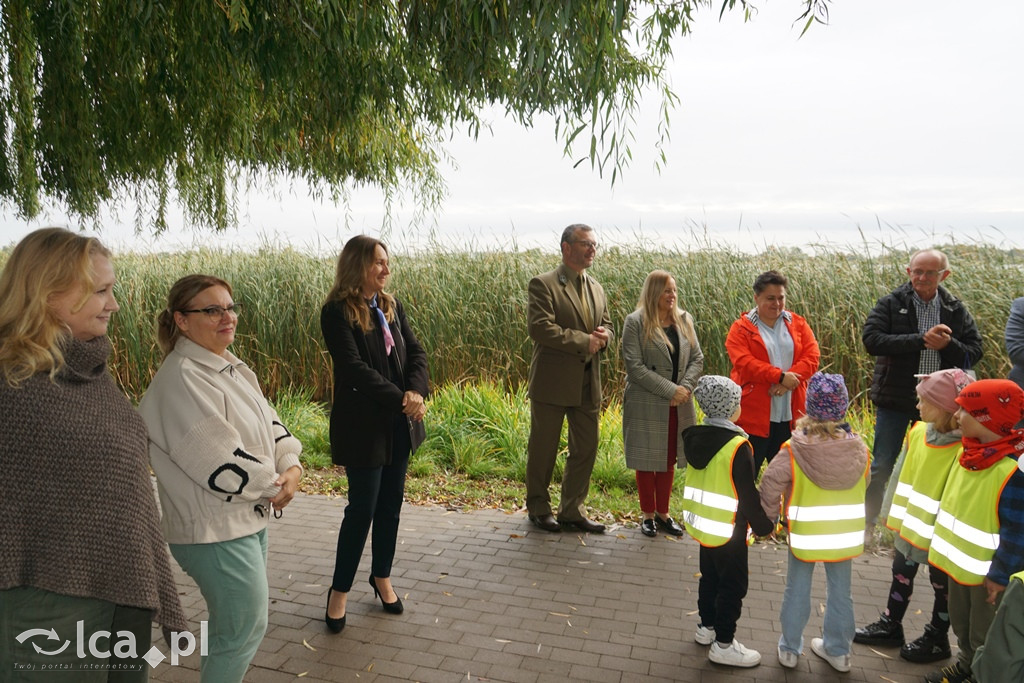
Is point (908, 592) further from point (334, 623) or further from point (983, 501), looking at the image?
point (334, 623)

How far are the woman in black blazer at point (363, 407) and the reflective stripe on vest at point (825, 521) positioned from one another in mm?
1911

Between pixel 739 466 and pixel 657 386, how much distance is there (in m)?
1.73

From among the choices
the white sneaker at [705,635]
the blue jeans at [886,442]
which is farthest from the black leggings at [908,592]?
the blue jeans at [886,442]

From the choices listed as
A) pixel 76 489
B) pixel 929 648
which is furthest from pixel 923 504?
pixel 76 489

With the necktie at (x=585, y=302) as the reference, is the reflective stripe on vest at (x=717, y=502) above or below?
below

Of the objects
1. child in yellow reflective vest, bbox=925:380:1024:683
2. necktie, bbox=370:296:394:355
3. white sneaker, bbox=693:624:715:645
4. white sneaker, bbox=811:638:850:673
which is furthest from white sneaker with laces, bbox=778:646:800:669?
necktie, bbox=370:296:394:355

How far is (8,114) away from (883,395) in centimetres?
685

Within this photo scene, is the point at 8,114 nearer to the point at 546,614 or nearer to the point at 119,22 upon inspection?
the point at 119,22

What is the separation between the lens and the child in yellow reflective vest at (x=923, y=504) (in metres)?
3.56

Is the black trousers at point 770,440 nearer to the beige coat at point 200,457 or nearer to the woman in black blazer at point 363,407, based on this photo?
the woman in black blazer at point 363,407

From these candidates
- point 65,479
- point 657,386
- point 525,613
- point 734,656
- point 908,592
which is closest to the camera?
point 65,479

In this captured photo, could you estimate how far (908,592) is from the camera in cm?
392

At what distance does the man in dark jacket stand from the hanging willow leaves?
6.75 ft

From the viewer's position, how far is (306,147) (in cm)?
861
